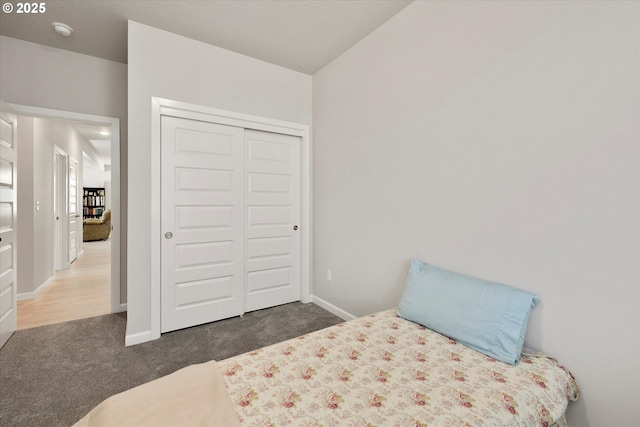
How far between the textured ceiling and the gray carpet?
2.73 metres

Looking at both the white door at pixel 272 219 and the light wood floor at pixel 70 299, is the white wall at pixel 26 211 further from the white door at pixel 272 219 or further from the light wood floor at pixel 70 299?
the white door at pixel 272 219

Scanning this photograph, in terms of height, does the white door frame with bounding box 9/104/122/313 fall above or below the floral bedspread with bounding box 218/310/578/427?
above

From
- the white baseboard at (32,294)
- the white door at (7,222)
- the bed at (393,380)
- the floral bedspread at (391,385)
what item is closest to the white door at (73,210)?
the white baseboard at (32,294)

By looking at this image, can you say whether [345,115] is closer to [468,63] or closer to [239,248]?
[468,63]

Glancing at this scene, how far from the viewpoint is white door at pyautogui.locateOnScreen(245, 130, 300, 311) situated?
9.95 feet

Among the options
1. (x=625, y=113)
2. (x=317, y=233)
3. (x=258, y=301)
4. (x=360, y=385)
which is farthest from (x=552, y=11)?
(x=258, y=301)

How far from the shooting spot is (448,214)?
189 centimetres

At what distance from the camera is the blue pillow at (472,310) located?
138cm

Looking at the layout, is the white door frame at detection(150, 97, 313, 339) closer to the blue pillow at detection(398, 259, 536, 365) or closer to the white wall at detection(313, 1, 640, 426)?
the white wall at detection(313, 1, 640, 426)

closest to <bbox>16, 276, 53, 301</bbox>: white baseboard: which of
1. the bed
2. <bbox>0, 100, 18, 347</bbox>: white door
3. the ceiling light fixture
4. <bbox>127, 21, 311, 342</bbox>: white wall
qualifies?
<bbox>0, 100, 18, 347</bbox>: white door

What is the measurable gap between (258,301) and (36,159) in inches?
136

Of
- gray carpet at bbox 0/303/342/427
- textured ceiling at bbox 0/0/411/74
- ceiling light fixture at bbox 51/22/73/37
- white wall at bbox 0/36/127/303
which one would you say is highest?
textured ceiling at bbox 0/0/411/74

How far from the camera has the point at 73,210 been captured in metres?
5.84

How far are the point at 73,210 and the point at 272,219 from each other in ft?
17.7
